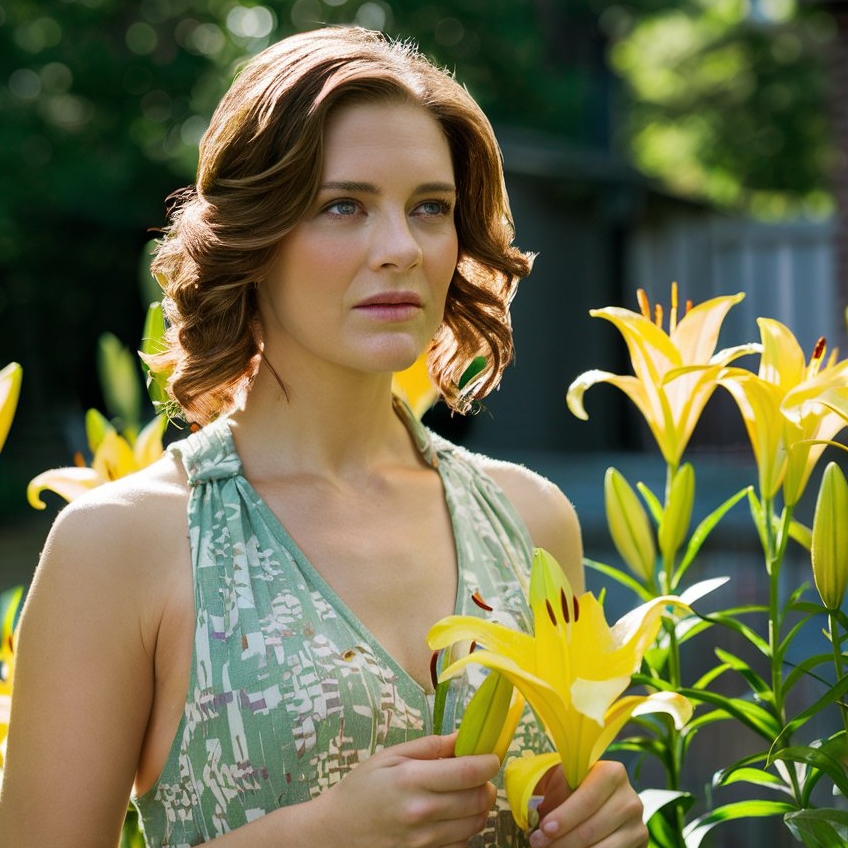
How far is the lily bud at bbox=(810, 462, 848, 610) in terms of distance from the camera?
121 cm

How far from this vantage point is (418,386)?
1753mm

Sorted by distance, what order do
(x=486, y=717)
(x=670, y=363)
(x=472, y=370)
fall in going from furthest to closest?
(x=472, y=370)
(x=670, y=363)
(x=486, y=717)

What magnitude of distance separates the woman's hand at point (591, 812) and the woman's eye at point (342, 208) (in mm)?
584

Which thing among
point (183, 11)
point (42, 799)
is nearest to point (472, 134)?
point (42, 799)

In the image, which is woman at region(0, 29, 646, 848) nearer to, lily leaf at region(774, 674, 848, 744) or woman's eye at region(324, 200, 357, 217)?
woman's eye at region(324, 200, 357, 217)

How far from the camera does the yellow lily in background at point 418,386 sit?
1740mm

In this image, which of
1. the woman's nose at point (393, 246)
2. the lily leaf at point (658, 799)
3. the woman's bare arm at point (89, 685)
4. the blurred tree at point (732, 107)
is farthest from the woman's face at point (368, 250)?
the blurred tree at point (732, 107)

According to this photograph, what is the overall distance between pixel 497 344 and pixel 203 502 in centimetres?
52

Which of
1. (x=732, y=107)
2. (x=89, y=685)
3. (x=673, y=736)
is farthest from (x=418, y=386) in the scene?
(x=732, y=107)

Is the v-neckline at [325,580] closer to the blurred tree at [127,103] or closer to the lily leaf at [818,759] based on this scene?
the lily leaf at [818,759]

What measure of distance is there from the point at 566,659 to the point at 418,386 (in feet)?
2.43

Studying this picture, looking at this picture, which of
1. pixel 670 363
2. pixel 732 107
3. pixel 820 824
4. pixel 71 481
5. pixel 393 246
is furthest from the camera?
pixel 732 107

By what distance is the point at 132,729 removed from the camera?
125 cm

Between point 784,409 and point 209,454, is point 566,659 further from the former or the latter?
point 209,454
